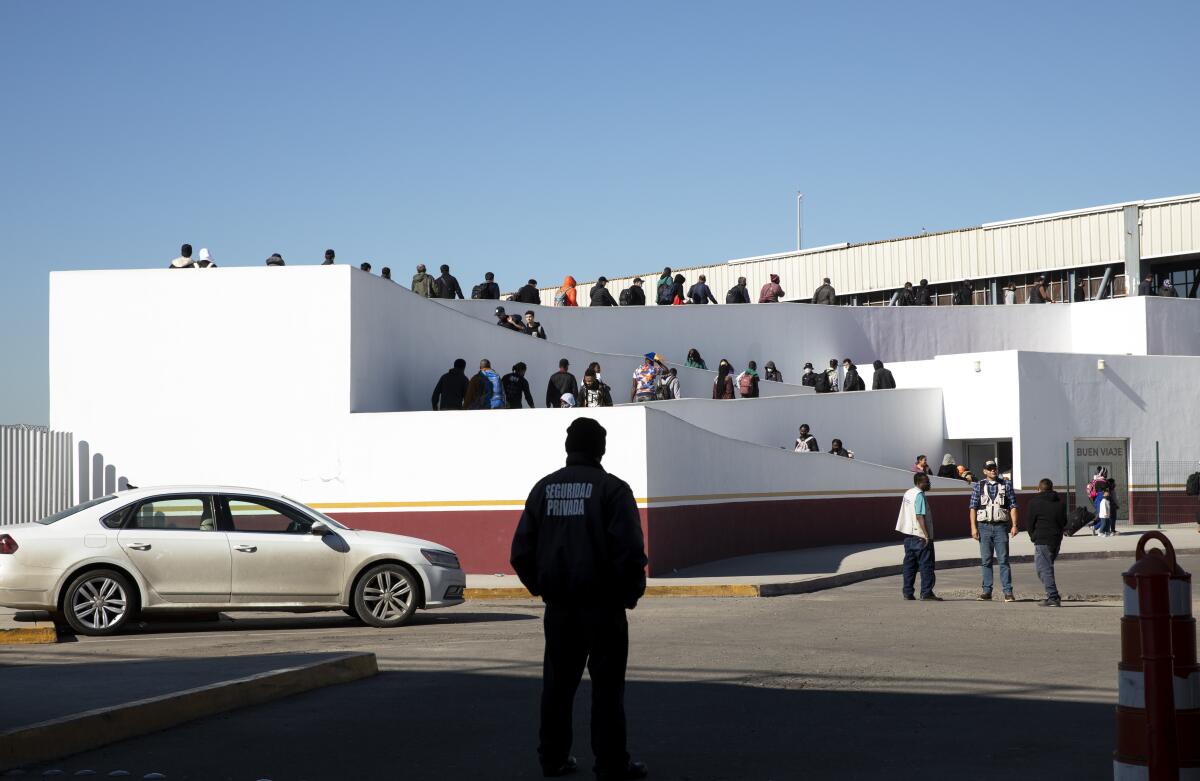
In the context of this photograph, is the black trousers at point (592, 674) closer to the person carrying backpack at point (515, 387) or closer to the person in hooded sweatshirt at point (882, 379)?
the person carrying backpack at point (515, 387)

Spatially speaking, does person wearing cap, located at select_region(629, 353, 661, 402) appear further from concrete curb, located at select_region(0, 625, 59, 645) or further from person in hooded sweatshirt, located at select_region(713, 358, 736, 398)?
concrete curb, located at select_region(0, 625, 59, 645)


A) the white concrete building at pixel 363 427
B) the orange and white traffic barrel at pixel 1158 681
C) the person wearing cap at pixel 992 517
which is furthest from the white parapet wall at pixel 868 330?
the orange and white traffic barrel at pixel 1158 681

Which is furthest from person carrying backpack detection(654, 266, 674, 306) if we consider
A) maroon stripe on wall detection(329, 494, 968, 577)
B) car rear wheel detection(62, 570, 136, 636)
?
car rear wheel detection(62, 570, 136, 636)

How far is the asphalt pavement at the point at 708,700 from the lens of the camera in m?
7.68

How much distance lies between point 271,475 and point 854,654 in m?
12.8

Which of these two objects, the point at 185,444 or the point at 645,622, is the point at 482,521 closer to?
the point at 185,444

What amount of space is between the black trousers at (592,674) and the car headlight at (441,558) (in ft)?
28.8

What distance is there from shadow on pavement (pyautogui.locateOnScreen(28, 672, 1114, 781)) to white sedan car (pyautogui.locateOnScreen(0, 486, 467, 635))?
201 inches

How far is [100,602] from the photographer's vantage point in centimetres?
1507

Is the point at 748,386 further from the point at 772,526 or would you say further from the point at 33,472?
the point at 33,472

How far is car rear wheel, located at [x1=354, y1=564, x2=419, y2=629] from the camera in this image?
15.6m

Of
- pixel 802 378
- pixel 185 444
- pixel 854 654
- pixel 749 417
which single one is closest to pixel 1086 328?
pixel 802 378

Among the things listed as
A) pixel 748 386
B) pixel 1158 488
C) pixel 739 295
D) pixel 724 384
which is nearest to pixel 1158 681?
pixel 724 384

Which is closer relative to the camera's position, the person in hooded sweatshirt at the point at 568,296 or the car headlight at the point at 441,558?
the car headlight at the point at 441,558
